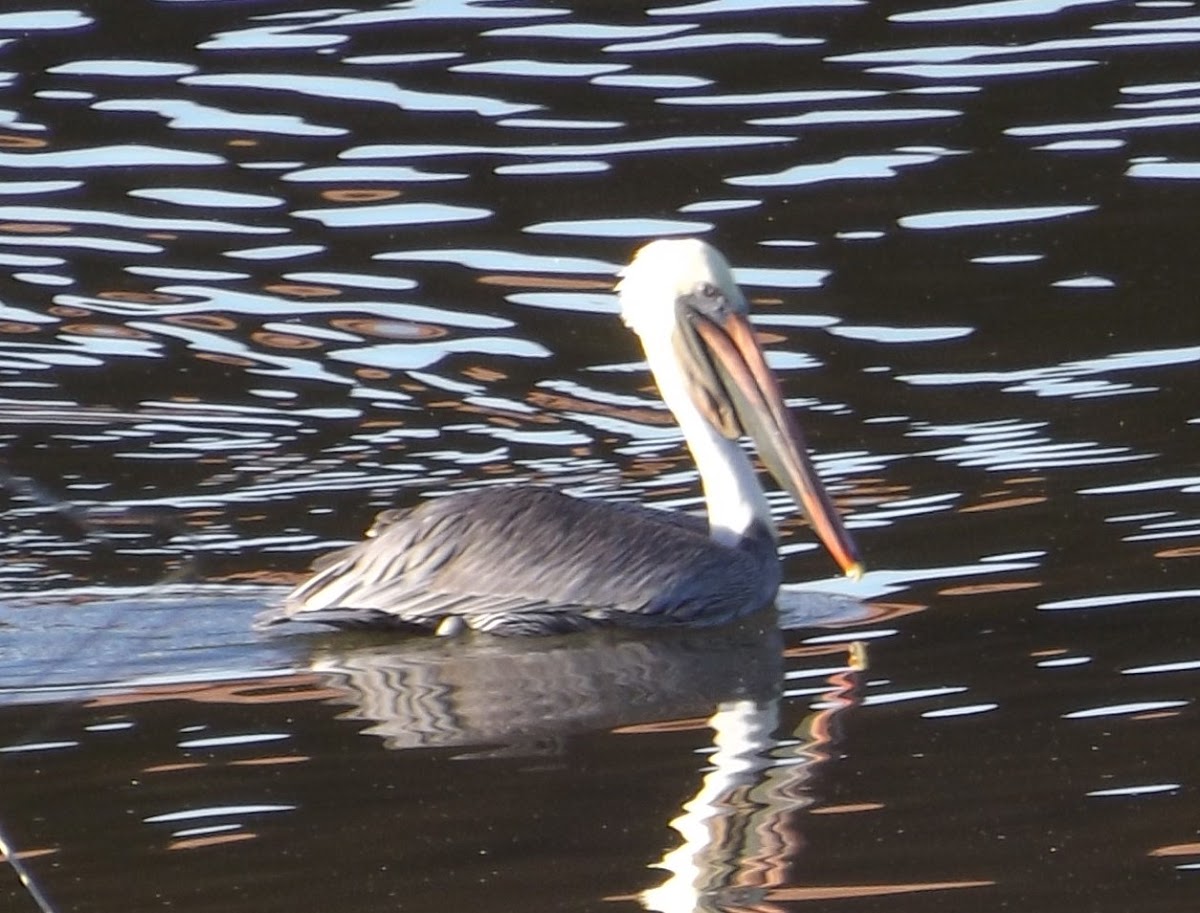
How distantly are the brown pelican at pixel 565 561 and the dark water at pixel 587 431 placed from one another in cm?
10

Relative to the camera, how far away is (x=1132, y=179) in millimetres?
10195

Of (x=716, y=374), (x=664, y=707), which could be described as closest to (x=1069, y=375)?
(x=716, y=374)

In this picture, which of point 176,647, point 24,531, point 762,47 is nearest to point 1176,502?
point 176,647

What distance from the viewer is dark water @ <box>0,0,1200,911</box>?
5016mm

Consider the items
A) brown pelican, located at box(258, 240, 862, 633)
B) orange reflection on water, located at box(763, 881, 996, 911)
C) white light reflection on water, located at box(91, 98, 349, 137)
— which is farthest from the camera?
white light reflection on water, located at box(91, 98, 349, 137)

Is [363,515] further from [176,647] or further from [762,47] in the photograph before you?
[762,47]

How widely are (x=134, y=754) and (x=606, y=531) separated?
1.51 metres

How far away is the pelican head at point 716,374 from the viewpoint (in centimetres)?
711

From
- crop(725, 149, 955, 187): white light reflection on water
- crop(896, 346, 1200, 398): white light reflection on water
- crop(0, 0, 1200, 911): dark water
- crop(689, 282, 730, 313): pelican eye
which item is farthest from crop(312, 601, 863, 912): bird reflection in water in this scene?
crop(725, 149, 955, 187): white light reflection on water

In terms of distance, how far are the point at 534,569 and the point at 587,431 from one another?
1729mm

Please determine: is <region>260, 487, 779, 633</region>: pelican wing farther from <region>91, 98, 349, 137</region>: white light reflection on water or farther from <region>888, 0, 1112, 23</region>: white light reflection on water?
<region>888, 0, 1112, 23</region>: white light reflection on water

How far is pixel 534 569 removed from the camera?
21.9 feet

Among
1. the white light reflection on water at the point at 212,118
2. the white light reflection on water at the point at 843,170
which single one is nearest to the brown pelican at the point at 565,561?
the white light reflection on water at the point at 843,170

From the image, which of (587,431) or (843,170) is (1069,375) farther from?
(843,170)
